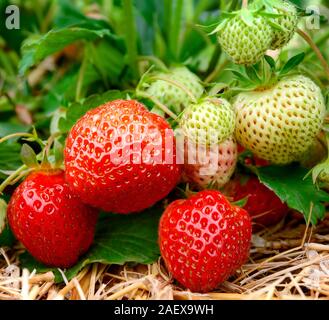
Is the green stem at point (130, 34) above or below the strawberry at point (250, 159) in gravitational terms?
above

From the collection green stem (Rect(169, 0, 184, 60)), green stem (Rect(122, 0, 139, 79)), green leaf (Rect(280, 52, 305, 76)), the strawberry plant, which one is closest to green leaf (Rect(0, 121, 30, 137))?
the strawberry plant

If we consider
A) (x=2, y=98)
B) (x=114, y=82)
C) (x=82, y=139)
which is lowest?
(x=2, y=98)

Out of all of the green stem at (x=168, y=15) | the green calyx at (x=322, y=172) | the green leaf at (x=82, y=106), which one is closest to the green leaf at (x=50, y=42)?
the green leaf at (x=82, y=106)

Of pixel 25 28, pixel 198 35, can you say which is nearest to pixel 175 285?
pixel 198 35

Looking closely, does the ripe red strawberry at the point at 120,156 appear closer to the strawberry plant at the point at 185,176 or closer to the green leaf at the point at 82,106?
the strawberry plant at the point at 185,176

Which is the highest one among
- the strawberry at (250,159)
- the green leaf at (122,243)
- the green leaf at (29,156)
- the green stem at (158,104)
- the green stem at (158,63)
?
the green stem at (158,104)
